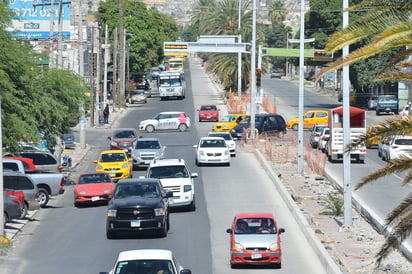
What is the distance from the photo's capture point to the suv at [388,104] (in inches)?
3194

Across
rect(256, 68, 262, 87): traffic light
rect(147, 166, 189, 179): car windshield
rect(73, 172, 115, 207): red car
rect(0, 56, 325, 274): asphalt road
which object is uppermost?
rect(256, 68, 262, 87): traffic light

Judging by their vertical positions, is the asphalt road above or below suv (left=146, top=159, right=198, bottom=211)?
below

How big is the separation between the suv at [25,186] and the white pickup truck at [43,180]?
100 inches

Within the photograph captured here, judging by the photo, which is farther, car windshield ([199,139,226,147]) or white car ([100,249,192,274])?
car windshield ([199,139,226,147])

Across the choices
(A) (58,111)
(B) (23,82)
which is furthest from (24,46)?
(A) (58,111)

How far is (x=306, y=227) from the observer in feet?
96.5

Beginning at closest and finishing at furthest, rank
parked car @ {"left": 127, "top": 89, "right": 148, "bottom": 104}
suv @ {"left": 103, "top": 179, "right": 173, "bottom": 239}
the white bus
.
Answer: suv @ {"left": 103, "top": 179, "right": 173, "bottom": 239} → the white bus → parked car @ {"left": 127, "top": 89, "right": 148, "bottom": 104}

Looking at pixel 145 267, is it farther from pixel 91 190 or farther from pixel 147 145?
pixel 147 145

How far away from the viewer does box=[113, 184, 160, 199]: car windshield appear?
28719 millimetres

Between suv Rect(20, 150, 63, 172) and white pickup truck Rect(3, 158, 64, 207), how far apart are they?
13.4ft

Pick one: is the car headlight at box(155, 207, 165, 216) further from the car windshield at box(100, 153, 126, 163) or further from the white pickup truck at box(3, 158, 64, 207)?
the car windshield at box(100, 153, 126, 163)

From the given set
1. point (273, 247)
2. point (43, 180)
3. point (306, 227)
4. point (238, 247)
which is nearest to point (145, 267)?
point (238, 247)

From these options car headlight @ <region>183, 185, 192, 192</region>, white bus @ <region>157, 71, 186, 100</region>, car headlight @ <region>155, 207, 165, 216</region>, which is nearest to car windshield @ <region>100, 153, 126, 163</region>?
car headlight @ <region>183, 185, 192, 192</region>

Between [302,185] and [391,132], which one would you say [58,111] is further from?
[391,132]
